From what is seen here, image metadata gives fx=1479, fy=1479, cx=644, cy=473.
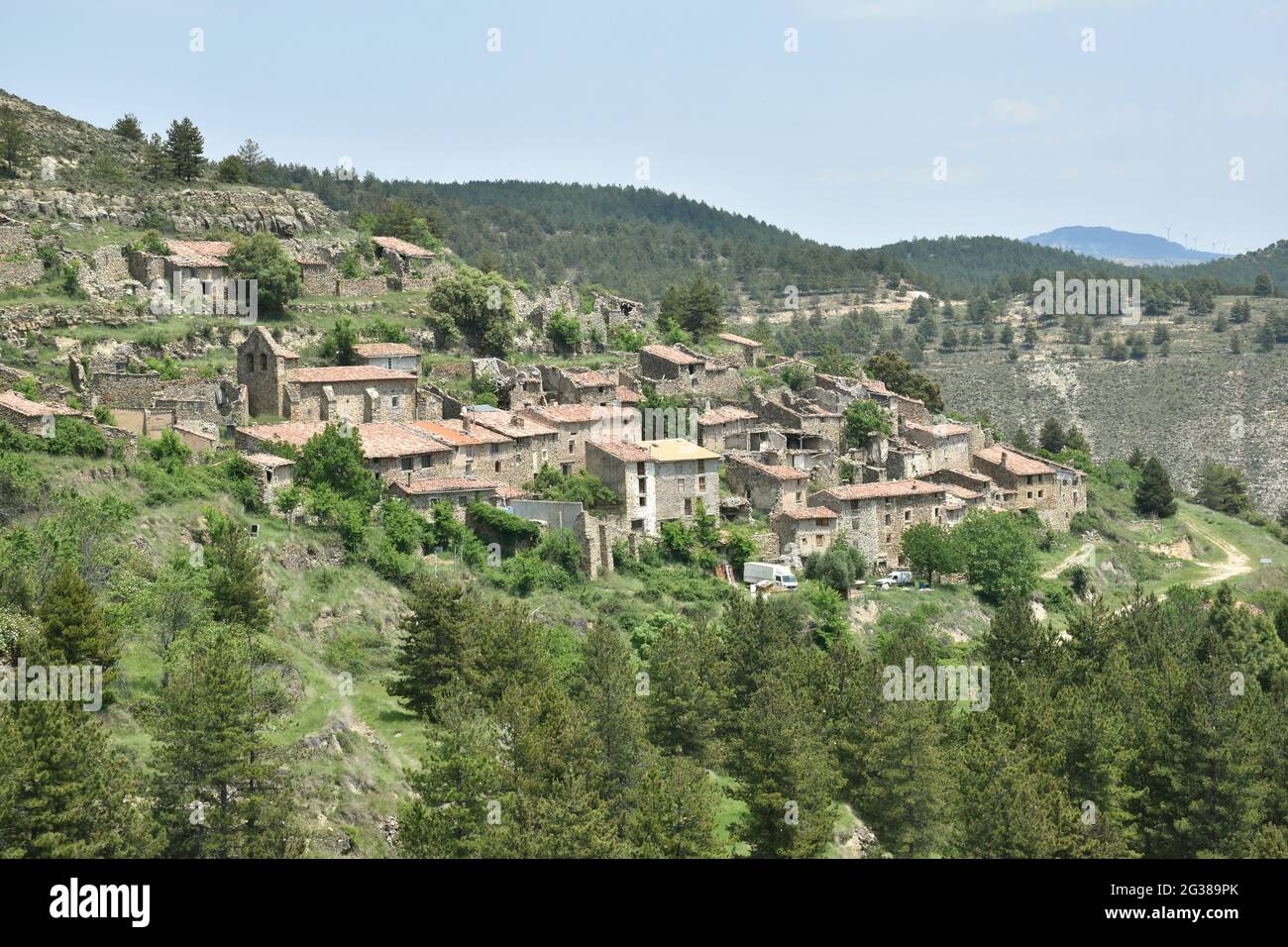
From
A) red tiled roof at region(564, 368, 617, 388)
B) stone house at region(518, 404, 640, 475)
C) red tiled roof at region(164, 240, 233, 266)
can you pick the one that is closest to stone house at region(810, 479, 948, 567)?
stone house at region(518, 404, 640, 475)

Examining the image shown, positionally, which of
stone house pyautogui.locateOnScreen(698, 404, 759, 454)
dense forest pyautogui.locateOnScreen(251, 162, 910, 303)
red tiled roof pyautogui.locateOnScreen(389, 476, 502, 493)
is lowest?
red tiled roof pyautogui.locateOnScreen(389, 476, 502, 493)

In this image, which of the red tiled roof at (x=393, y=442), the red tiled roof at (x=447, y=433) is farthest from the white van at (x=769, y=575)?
the red tiled roof at (x=393, y=442)

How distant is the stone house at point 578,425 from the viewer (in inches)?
2149

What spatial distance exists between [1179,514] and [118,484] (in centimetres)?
5898

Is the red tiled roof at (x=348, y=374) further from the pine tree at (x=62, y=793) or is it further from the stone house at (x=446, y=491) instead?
the pine tree at (x=62, y=793)

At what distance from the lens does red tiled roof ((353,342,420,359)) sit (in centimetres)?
5647

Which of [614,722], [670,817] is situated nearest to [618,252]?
[614,722]

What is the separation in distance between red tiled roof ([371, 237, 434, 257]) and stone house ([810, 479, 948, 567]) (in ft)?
76.7

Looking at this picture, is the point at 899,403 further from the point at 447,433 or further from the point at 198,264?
the point at 198,264

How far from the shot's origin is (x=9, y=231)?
57719 millimetres

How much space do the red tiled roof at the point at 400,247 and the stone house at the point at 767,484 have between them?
20.3m

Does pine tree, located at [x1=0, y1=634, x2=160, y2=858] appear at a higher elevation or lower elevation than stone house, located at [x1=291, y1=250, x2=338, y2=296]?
lower

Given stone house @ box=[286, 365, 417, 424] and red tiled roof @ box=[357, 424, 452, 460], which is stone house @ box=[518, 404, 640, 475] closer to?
stone house @ box=[286, 365, 417, 424]

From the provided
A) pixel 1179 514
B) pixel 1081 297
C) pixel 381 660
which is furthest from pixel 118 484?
pixel 1081 297
